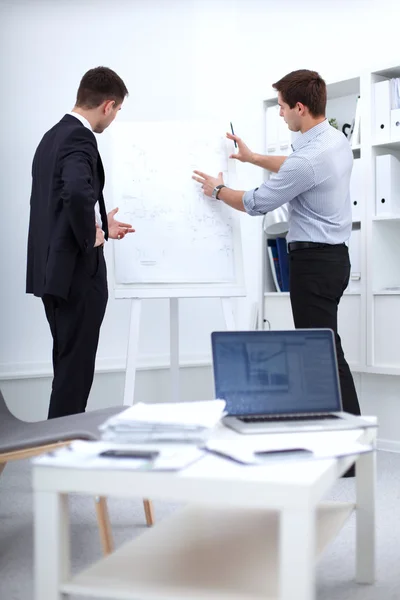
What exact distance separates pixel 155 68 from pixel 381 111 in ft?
4.52

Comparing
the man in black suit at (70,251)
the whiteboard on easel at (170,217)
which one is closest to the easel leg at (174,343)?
the whiteboard on easel at (170,217)

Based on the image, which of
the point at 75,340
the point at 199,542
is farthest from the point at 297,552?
the point at 75,340

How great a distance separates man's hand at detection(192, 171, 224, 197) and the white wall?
0.74ft

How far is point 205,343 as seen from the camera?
179 inches

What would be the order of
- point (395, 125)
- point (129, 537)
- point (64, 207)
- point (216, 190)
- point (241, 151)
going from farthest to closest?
point (395, 125), point (241, 151), point (216, 190), point (64, 207), point (129, 537)

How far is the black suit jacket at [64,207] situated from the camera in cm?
266

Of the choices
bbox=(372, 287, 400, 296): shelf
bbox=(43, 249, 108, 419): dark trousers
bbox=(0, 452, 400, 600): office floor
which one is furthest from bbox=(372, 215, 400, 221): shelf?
bbox=(43, 249, 108, 419): dark trousers

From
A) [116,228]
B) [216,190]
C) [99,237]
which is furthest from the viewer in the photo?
[216,190]

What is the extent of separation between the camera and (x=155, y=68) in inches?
169

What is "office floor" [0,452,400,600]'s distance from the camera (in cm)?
195

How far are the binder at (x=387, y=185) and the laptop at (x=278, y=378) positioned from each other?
1.92 m

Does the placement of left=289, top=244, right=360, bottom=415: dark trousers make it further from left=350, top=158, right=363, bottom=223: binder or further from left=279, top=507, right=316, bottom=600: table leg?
left=279, top=507, right=316, bottom=600: table leg

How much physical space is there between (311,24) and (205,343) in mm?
1955

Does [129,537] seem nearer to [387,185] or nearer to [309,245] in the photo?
[309,245]
